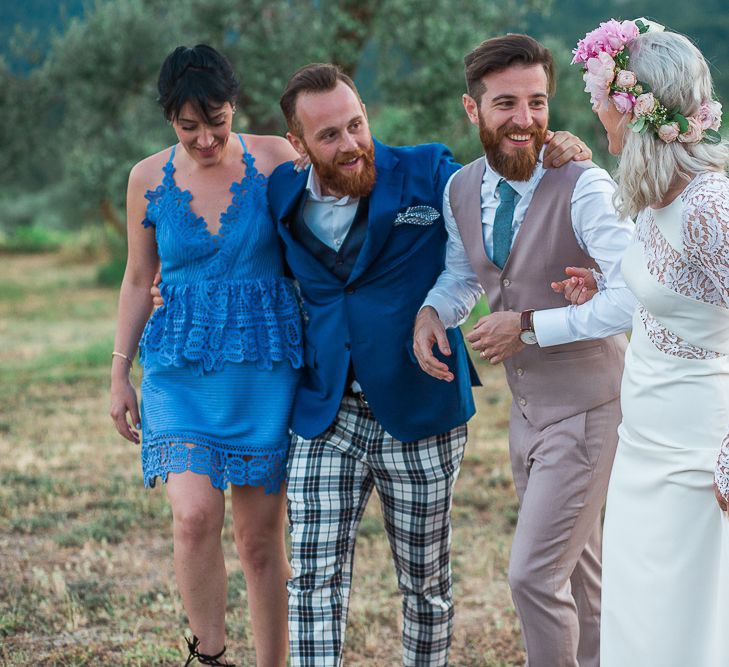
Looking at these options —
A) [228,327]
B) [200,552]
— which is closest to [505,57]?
[228,327]

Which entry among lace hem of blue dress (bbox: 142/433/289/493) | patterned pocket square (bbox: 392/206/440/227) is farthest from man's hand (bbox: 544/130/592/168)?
lace hem of blue dress (bbox: 142/433/289/493)

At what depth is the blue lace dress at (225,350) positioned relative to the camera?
3.94m

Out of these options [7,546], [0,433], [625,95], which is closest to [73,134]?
[0,433]

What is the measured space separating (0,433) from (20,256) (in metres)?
19.4

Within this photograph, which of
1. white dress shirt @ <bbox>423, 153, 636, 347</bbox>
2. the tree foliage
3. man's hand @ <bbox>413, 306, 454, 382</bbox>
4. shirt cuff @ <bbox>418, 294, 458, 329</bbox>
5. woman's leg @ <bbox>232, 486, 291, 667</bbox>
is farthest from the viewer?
the tree foliage

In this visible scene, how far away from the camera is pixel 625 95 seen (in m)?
2.98

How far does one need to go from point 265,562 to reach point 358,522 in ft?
1.36

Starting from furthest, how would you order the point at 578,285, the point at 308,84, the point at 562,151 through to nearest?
1. the point at 308,84
2. the point at 562,151
3. the point at 578,285

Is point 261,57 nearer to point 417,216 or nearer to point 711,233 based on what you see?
point 417,216

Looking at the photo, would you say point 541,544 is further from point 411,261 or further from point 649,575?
point 411,261

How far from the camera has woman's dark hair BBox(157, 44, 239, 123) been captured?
3.85 metres

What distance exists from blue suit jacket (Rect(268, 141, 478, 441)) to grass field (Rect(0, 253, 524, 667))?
1391 millimetres

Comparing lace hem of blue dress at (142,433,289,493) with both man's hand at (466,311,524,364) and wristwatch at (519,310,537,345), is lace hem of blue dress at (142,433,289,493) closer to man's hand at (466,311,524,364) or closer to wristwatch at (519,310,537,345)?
man's hand at (466,311,524,364)

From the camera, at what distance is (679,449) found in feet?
9.75
